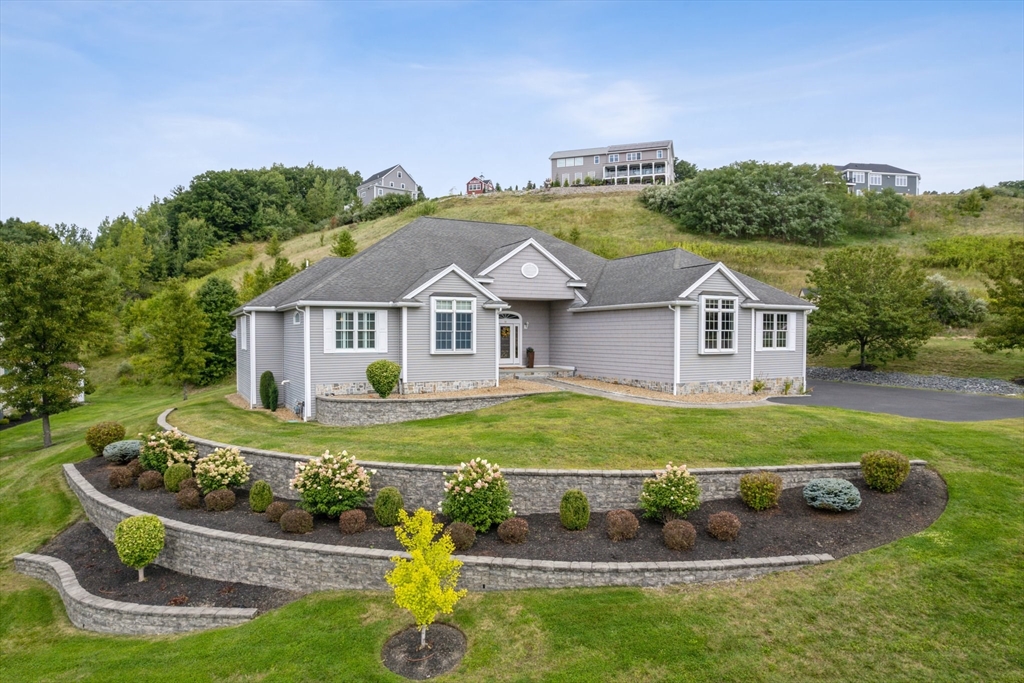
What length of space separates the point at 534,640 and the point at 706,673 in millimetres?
2112

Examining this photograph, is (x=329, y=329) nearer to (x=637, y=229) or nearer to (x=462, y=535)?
(x=462, y=535)

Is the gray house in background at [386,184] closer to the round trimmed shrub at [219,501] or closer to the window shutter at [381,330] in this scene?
the window shutter at [381,330]

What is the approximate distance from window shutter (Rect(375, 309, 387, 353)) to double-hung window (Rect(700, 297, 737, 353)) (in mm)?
10774

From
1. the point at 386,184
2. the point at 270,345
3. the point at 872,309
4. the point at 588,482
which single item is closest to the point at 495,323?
the point at 270,345

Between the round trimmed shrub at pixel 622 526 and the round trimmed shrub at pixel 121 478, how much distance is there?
1156 centimetres

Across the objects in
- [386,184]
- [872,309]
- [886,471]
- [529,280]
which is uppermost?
[386,184]

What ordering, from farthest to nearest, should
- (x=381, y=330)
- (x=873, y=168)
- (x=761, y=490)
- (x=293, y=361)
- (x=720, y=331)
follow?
(x=873, y=168)
(x=720, y=331)
(x=293, y=361)
(x=381, y=330)
(x=761, y=490)

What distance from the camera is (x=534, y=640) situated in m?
6.95

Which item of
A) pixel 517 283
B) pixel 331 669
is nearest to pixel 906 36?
pixel 517 283

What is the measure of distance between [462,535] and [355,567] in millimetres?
1771

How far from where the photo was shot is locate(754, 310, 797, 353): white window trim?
2038 centimetres

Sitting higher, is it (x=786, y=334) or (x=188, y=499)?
(x=786, y=334)

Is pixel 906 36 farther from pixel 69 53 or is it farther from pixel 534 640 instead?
pixel 69 53

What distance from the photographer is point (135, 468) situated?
13.5 meters
